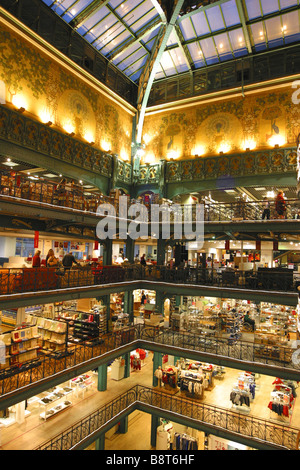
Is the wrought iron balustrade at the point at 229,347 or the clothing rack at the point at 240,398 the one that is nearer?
the wrought iron balustrade at the point at 229,347

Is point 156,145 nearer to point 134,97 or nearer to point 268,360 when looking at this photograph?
point 134,97

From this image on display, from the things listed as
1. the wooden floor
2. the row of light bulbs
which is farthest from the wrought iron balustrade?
the row of light bulbs

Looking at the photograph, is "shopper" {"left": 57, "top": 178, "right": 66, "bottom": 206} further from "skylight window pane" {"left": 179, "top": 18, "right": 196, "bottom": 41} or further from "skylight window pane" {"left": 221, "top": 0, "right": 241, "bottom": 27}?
"skylight window pane" {"left": 221, "top": 0, "right": 241, "bottom": 27}

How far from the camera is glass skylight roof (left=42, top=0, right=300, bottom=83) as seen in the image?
14266 millimetres

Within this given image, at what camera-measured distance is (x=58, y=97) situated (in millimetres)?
14180

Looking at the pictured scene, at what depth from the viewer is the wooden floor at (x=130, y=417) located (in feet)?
39.3

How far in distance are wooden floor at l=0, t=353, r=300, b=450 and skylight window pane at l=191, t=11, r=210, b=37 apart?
19.8 m

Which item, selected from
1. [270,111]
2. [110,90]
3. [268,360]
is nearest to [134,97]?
[110,90]

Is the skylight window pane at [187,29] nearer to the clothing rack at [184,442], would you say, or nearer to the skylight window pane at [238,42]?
the skylight window pane at [238,42]

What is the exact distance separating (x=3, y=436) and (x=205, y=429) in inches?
336

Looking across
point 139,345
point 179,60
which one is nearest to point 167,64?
point 179,60

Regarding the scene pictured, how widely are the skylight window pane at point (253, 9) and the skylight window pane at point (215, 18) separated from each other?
4.56 feet

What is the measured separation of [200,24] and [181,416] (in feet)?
65.8

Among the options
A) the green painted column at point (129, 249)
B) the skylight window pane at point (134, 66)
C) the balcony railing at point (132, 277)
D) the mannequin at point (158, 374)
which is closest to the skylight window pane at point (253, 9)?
the skylight window pane at point (134, 66)
